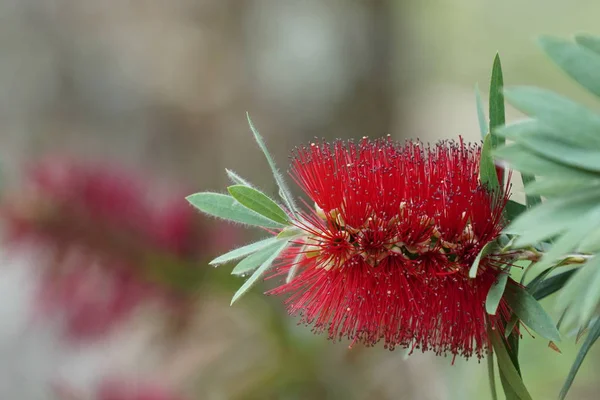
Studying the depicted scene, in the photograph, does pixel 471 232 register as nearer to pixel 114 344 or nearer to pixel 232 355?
pixel 232 355

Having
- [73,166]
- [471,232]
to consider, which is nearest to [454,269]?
[471,232]

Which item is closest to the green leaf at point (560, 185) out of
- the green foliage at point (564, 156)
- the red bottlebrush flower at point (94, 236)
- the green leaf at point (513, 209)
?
the green foliage at point (564, 156)

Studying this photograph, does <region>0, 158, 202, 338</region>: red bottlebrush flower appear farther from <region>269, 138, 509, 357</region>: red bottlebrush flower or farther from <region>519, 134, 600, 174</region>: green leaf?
<region>519, 134, 600, 174</region>: green leaf

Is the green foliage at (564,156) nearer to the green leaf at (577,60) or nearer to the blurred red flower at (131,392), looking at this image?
the green leaf at (577,60)

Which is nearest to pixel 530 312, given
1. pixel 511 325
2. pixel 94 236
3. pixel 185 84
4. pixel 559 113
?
pixel 511 325

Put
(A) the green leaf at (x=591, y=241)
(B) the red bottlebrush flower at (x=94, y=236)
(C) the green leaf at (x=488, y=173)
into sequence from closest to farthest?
Answer: (A) the green leaf at (x=591, y=241) → (C) the green leaf at (x=488, y=173) → (B) the red bottlebrush flower at (x=94, y=236)

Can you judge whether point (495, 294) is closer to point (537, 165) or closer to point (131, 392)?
point (537, 165)
